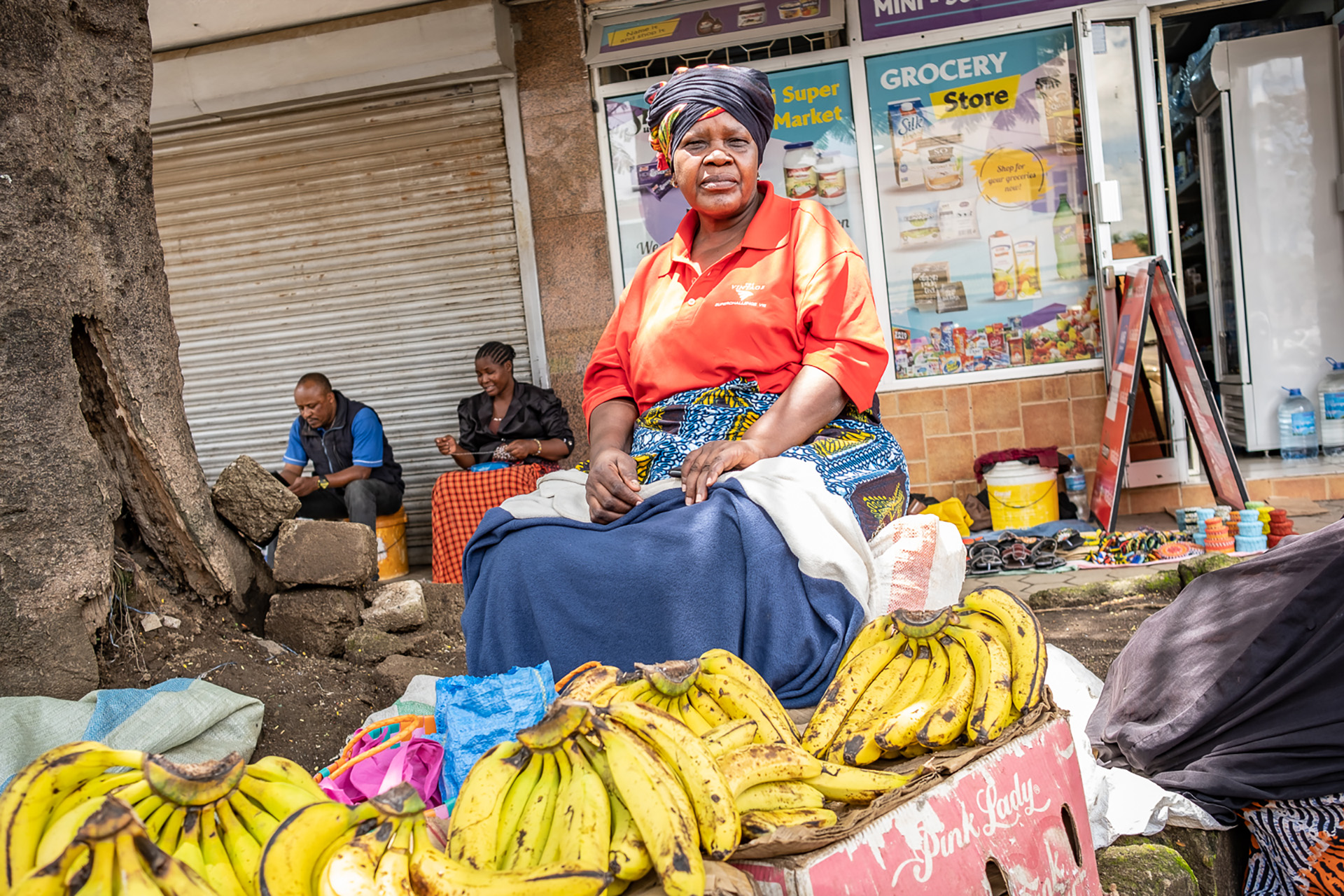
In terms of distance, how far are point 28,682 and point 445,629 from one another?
1665 mm

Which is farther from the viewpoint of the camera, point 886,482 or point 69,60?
point 69,60

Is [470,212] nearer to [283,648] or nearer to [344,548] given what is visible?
[344,548]

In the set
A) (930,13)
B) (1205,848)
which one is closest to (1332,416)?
(930,13)

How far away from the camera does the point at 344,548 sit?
13.7 ft

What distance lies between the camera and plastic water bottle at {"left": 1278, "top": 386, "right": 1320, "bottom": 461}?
20.1 ft

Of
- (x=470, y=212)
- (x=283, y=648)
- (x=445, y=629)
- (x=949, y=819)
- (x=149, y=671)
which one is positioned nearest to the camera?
(x=949, y=819)

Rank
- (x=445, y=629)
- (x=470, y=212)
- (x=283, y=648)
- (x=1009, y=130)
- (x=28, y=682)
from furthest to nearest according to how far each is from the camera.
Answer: (x=470, y=212)
(x=1009, y=130)
(x=445, y=629)
(x=283, y=648)
(x=28, y=682)

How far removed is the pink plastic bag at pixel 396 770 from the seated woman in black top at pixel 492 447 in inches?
157

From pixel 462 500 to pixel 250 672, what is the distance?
8.62 ft

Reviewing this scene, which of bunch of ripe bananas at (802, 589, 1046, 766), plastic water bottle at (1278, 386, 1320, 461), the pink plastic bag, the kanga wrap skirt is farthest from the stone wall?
bunch of ripe bananas at (802, 589, 1046, 766)

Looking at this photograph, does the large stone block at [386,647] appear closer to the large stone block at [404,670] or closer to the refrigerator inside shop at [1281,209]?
the large stone block at [404,670]

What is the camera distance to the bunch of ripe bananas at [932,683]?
1643 millimetres

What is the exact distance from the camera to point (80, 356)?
11.6 ft

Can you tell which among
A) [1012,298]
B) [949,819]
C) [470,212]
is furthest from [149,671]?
[1012,298]
